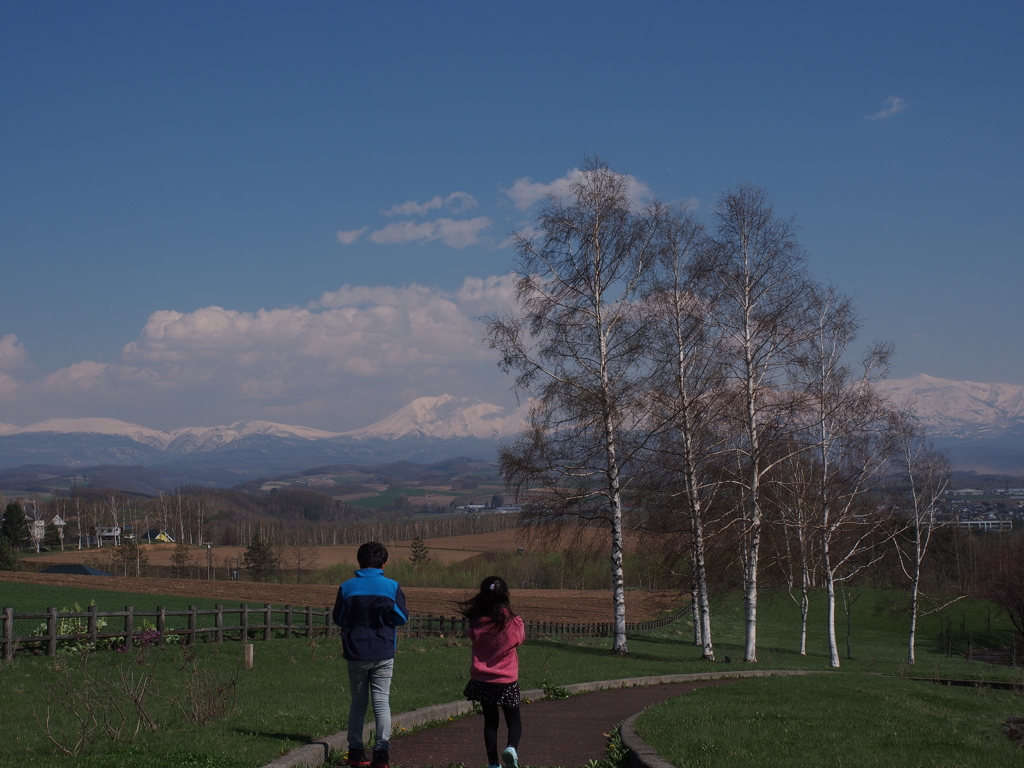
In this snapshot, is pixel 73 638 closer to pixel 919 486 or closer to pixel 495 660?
pixel 495 660

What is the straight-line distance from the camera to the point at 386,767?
775 cm

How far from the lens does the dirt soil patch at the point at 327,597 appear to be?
5212cm

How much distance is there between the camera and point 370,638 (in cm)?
773

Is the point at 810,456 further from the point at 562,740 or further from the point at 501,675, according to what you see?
the point at 501,675

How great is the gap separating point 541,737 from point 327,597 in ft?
158

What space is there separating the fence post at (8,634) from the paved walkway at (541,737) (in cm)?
1175

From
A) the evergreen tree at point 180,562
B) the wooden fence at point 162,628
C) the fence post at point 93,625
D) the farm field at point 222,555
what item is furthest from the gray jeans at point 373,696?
the evergreen tree at point 180,562

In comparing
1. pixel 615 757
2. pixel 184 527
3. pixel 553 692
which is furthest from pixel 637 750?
pixel 184 527

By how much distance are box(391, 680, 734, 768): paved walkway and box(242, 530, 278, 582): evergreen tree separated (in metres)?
82.4

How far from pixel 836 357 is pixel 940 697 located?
16309 millimetres

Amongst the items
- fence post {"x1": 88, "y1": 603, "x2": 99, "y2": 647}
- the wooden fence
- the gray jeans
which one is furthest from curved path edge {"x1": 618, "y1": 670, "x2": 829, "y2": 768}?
fence post {"x1": 88, "y1": 603, "x2": 99, "y2": 647}

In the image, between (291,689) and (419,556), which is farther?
(419,556)

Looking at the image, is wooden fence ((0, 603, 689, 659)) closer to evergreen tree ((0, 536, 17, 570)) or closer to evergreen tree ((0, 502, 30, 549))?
evergreen tree ((0, 536, 17, 570))

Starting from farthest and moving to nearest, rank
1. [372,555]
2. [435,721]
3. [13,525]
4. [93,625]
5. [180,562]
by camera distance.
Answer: [13,525]
[180,562]
[93,625]
[435,721]
[372,555]
